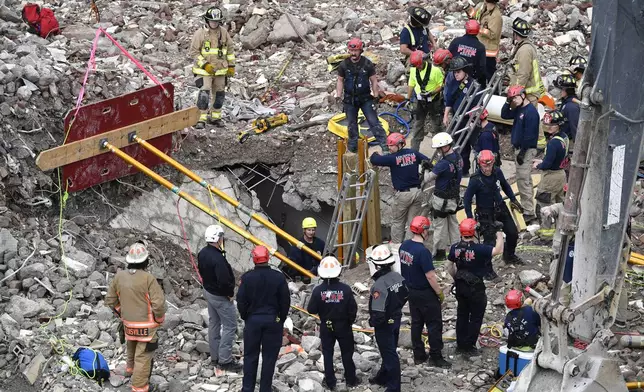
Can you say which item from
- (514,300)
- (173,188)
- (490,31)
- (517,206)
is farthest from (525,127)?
(173,188)

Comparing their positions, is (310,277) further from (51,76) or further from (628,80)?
(628,80)

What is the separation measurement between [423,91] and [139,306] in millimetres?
6321

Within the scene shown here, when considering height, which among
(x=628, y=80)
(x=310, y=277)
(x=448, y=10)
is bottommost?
(x=310, y=277)

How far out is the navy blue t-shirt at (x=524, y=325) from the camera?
10.7 meters

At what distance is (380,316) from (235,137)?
7.27 m

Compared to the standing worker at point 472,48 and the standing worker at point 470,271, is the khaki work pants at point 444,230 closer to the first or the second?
the standing worker at point 470,271

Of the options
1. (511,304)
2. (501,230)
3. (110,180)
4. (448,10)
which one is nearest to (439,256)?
(501,230)

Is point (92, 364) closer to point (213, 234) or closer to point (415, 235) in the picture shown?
point (213, 234)

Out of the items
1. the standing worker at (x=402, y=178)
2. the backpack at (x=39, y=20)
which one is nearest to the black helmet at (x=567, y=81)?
the standing worker at (x=402, y=178)

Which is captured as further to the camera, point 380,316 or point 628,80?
point 380,316

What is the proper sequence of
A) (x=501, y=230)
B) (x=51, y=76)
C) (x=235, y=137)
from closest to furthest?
(x=501, y=230) → (x=51, y=76) → (x=235, y=137)

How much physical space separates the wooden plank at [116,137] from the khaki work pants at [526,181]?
16.6 ft

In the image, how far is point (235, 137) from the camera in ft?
56.9

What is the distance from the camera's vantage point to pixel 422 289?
11336mm
